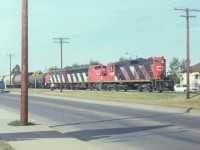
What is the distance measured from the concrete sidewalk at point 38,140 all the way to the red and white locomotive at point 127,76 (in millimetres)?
33943

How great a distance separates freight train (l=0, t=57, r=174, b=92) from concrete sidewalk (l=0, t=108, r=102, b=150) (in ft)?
112

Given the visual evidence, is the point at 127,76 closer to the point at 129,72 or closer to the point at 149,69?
the point at 129,72

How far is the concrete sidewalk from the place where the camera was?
38.8ft

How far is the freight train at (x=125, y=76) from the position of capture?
4959 cm

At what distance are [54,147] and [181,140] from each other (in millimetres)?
4401

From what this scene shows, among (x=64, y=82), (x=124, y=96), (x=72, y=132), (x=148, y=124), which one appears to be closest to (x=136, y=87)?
(x=124, y=96)

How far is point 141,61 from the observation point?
52.9 meters

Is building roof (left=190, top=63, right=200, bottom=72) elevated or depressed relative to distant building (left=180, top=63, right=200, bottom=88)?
elevated

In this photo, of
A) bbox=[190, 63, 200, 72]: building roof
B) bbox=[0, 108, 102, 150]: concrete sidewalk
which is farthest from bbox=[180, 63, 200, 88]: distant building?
bbox=[0, 108, 102, 150]: concrete sidewalk

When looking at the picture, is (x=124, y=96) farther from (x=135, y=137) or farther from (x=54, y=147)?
(x=54, y=147)

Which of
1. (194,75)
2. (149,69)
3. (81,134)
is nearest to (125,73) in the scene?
(149,69)

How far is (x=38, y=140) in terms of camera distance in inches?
517

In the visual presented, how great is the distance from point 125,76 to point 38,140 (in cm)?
4338

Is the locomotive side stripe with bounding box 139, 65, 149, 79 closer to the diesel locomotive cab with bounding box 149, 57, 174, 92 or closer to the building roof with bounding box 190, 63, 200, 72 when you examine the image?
the diesel locomotive cab with bounding box 149, 57, 174, 92
